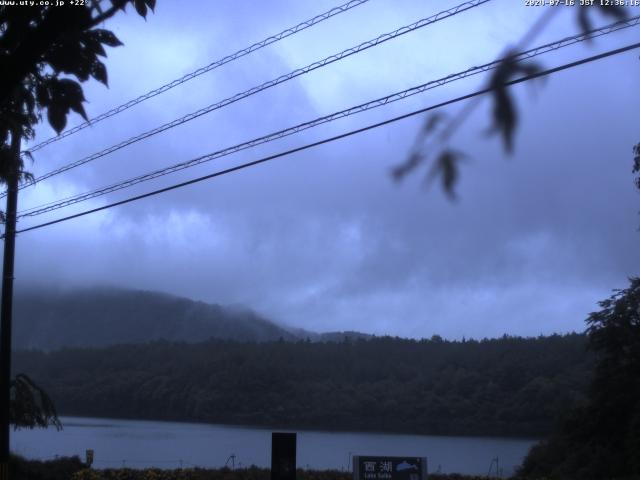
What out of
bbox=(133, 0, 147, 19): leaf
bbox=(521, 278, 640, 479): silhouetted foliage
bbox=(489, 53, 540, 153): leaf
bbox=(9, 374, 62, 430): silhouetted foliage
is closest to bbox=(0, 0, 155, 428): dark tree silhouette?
bbox=(133, 0, 147, 19): leaf

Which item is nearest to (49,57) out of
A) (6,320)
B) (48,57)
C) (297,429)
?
(48,57)

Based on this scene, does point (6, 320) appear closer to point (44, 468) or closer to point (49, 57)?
point (44, 468)

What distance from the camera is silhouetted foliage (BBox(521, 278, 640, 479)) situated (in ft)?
95.3

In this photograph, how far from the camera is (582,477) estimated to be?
1057 inches

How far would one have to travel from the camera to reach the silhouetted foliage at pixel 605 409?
95.3 feet

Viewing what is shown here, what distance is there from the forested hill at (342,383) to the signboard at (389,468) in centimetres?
2310

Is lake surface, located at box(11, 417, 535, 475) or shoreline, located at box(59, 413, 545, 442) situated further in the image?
shoreline, located at box(59, 413, 545, 442)

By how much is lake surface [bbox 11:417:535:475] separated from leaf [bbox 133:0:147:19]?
23268 millimetres

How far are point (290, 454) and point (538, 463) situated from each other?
735 inches

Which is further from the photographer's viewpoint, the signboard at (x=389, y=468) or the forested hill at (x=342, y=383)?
the forested hill at (x=342, y=383)

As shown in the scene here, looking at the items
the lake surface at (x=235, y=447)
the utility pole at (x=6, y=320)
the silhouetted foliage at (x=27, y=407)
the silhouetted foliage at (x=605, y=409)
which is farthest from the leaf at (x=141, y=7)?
the silhouetted foliage at (x=605, y=409)

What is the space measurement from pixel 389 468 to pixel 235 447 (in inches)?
881

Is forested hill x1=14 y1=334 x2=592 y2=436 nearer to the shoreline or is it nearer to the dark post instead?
the shoreline

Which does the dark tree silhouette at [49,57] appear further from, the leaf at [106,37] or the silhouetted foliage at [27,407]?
the silhouetted foliage at [27,407]
